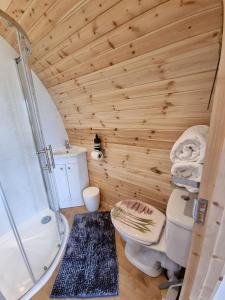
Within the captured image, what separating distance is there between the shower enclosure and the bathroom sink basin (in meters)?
0.31

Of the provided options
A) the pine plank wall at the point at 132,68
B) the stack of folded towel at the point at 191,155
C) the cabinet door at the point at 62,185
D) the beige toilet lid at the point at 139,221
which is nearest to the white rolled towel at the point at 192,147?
the stack of folded towel at the point at 191,155

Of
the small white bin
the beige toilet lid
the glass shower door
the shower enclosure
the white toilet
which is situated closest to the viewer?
the white toilet

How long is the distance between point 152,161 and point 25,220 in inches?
72.8

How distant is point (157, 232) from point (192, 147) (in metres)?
0.77

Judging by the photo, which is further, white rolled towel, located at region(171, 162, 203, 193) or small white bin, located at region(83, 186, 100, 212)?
small white bin, located at region(83, 186, 100, 212)

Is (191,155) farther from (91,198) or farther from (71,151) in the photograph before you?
(71,151)

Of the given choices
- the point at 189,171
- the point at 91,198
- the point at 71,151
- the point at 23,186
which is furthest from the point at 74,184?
the point at 189,171

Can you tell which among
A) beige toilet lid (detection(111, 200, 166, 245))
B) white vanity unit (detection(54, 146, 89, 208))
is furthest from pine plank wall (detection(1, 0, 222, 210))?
white vanity unit (detection(54, 146, 89, 208))

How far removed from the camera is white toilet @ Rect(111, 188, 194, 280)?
37.5 inches

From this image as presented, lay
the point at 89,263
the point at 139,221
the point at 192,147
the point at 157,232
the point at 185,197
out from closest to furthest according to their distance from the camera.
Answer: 1. the point at 192,147
2. the point at 185,197
3. the point at 157,232
4. the point at 139,221
5. the point at 89,263

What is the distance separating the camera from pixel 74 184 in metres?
2.22

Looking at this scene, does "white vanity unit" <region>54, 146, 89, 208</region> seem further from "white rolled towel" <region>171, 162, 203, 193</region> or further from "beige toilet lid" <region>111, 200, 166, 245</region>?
"white rolled towel" <region>171, 162, 203, 193</region>

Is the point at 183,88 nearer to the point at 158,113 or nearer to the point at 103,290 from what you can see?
the point at 158,113

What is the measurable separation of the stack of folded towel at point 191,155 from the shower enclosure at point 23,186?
4.46 ft
